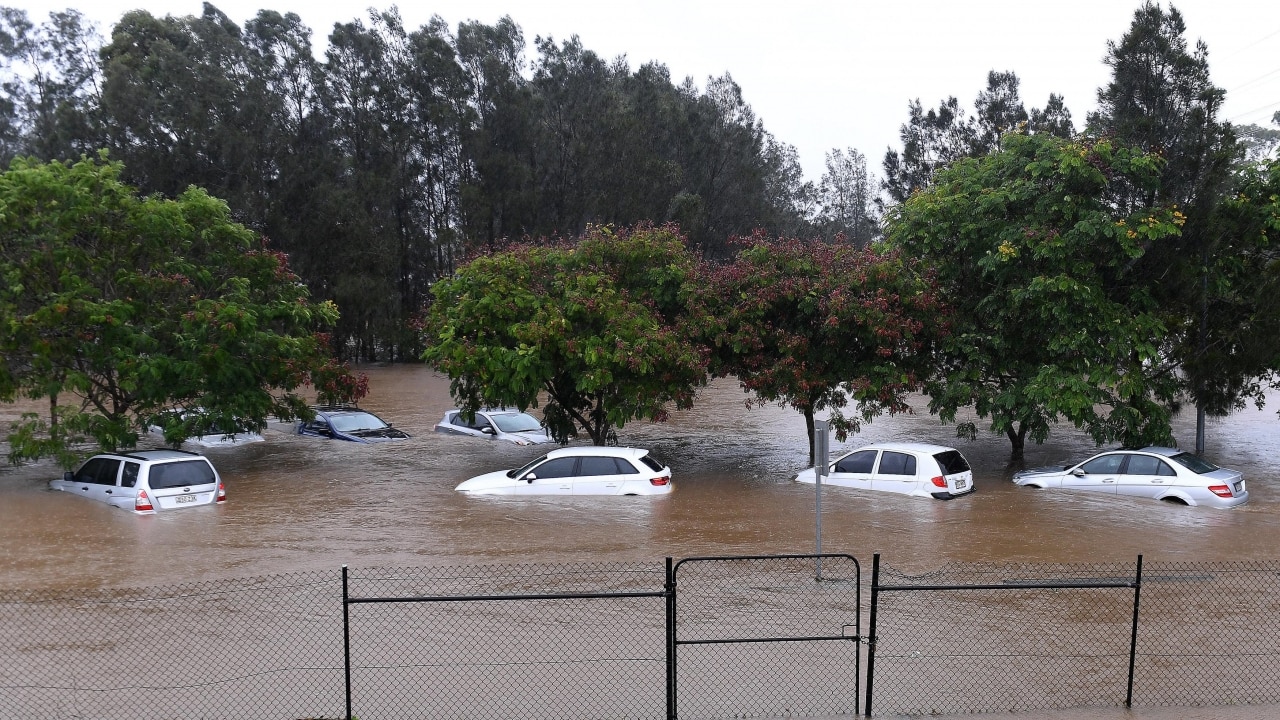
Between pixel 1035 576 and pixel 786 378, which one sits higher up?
pixel 786 378

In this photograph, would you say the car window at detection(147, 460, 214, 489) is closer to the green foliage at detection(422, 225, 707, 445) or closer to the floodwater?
the floodwater

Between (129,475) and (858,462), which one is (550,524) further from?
(129,475)

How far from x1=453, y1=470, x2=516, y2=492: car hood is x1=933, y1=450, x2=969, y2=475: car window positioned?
24.0 ft

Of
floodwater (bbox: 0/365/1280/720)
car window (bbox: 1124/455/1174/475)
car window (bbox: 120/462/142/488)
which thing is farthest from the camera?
car window (bbox: 1124/455/1174/475)

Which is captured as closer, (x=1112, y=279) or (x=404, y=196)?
(x=1112, y=279)

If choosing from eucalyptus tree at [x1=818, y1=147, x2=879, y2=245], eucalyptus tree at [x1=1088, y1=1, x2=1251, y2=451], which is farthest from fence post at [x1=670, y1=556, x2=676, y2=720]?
eucalyptus tree at [x1=818, y1=147, x2=879, y2=245]

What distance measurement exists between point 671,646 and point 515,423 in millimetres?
18583

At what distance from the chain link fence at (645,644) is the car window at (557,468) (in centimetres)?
446

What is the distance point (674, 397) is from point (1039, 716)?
40.1 feet

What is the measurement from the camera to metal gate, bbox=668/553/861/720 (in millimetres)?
8227

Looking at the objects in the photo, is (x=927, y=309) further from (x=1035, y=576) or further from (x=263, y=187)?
(x=263, y=187)

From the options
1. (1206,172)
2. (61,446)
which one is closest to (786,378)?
(1206,172)

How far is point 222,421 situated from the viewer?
63.1 ft

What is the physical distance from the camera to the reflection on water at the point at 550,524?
45.0 feet
